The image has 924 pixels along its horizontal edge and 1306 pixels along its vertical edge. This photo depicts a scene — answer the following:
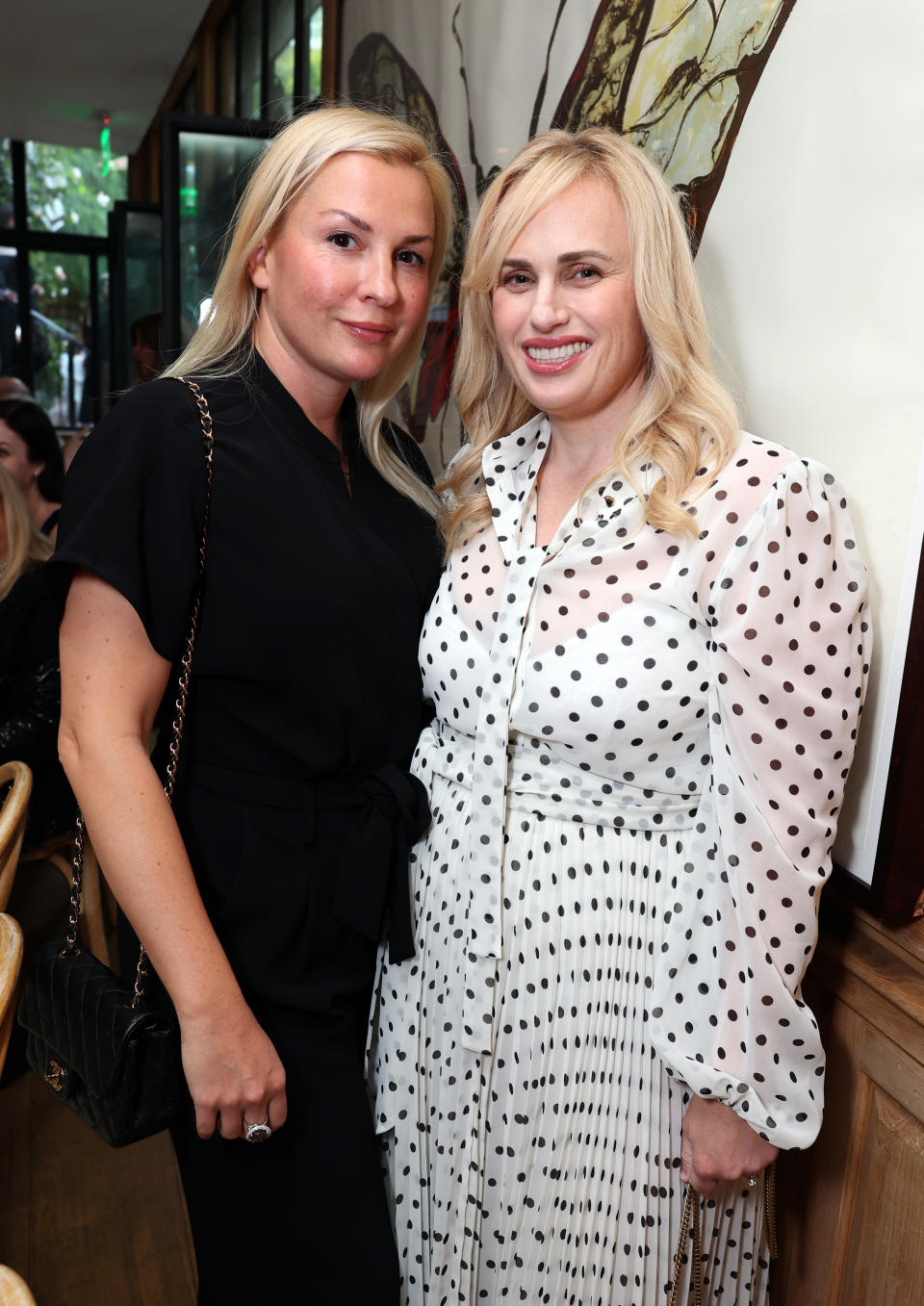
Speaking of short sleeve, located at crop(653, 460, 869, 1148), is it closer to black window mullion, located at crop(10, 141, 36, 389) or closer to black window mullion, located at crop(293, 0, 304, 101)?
black window mullion, located at crop(293, 0, 304, 101)

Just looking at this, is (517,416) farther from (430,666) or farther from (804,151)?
(804,151)

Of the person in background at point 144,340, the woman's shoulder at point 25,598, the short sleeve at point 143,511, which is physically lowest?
the woman's shoulder at point 25,598

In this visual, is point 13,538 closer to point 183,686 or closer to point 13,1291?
point 183,686

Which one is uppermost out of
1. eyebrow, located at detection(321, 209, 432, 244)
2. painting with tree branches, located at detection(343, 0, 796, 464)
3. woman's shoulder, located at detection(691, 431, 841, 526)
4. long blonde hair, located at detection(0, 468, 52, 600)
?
painting with tree branches, located at detection(343, 0, 796, 464)

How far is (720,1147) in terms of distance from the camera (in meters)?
1.31

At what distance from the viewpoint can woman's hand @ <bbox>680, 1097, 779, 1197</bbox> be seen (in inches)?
51.3

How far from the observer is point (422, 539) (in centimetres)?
174

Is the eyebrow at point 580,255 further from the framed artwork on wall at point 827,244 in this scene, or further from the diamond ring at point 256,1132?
the diamond ring at point 256,1132

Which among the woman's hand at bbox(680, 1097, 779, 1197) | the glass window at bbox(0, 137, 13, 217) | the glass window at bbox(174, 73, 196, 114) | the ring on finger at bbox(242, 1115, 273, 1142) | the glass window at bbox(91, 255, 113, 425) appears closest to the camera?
the woman's hand at bbox(680, 1097, 779, 1197)

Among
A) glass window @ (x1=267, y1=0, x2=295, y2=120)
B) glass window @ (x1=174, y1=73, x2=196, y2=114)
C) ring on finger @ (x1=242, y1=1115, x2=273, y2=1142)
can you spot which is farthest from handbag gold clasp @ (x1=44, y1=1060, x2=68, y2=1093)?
glass window @ (x1=174, y1=73, x2=196, y2=114)

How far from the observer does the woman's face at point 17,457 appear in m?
4.10

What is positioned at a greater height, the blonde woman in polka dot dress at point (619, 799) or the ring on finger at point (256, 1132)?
the blonde woman in polka dot dress at point (619, 799)

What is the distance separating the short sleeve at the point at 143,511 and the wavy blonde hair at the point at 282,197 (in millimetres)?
175

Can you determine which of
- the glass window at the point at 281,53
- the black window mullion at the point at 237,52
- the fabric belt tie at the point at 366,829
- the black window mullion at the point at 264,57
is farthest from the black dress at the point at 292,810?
the black window mullion at the point at 237,52
